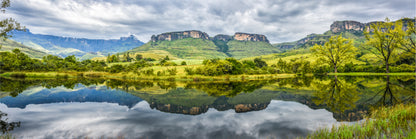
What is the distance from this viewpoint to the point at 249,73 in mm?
65250

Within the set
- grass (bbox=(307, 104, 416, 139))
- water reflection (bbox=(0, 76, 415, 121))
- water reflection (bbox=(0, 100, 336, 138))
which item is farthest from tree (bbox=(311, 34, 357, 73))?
grass (bbox=(307, 104, 416, 139))

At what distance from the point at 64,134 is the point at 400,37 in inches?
2827

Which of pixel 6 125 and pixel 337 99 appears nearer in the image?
pixel 6 125

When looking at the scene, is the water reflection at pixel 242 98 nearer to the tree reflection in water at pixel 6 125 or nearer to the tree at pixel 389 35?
the tree reflection in water at pixel 6 125

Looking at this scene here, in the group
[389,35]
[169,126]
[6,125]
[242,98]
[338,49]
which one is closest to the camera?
[169,126]

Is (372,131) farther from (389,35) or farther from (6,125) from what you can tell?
(389,35)

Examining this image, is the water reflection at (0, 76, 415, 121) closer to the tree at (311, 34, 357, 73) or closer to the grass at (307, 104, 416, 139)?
the grass at (307, 104, 416, 139)

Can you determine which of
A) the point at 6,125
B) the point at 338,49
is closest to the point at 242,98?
the point at 6,125

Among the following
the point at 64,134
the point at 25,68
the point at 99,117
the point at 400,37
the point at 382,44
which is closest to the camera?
the point at 64,134

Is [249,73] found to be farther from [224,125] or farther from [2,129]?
[2,129]

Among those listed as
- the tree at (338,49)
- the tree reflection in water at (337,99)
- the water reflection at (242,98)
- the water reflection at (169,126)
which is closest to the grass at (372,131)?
the water reflection at (169,126)

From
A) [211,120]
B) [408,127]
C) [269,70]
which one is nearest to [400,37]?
[269,70]

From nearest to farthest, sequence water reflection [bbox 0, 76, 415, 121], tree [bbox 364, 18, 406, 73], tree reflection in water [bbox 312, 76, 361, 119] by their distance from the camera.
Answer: tree reflection in water [bbox 312, 76, 361, 119]
water reflection [bbox 0, 76, 415, 121]
tree [bbox 364, 18, 406, 73]

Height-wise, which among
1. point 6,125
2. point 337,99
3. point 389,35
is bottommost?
point 337,99
